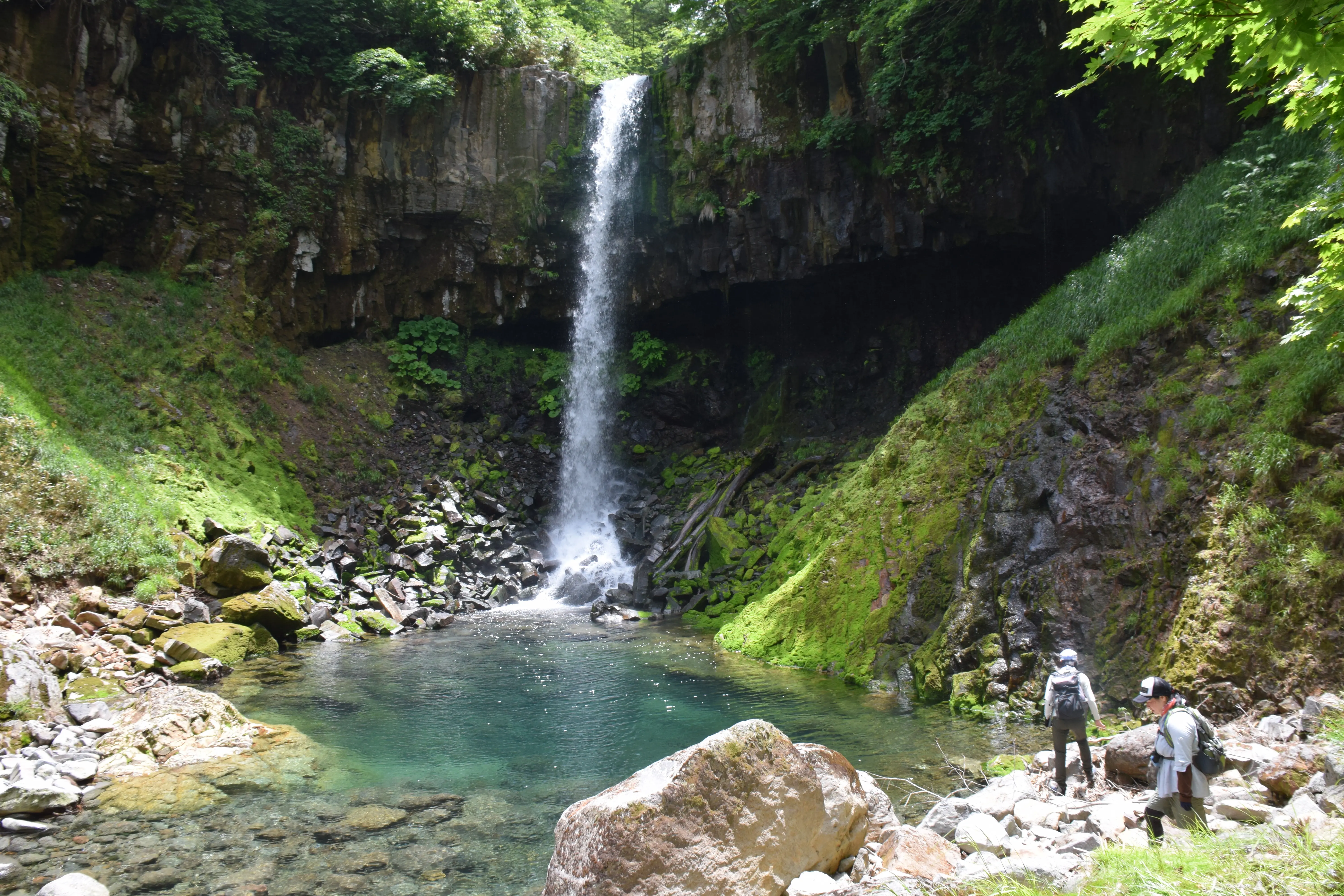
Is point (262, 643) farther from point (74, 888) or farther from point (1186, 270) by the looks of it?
point (1186, 270)

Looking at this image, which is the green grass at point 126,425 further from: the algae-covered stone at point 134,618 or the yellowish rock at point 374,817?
the yellowish rock at point 374,817

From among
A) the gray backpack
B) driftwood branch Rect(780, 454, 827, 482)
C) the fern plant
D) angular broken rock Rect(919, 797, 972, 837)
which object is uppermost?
the fern plant

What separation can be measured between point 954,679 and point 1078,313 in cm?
716

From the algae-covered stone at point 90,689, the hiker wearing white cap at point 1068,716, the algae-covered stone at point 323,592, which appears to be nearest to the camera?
the hiker wearing white cap at point 1068,716

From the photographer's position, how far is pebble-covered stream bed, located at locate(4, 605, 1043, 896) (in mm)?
6082

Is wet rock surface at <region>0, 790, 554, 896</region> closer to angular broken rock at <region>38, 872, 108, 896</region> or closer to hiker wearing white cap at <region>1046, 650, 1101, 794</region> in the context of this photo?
angular broken rock at <region>38, 872, 108, 896</region>

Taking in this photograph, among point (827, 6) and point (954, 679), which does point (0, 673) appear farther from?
point (827, 6)

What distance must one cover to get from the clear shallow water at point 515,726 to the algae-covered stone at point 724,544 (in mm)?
3466

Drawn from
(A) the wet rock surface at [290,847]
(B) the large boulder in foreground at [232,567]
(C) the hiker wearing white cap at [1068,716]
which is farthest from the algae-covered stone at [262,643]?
(C) the hiker wearing white cap at [1068,716]

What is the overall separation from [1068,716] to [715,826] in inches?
140

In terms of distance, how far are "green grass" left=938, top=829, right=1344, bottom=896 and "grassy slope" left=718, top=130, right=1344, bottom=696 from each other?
6.53 meters

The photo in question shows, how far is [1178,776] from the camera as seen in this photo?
15.6 ft

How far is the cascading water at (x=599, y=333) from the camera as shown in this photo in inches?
1012

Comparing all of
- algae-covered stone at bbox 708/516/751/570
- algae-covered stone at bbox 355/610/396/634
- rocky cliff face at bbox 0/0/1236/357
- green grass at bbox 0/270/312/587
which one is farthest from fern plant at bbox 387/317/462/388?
algae-covered stone at bbox 708/516/751/570
